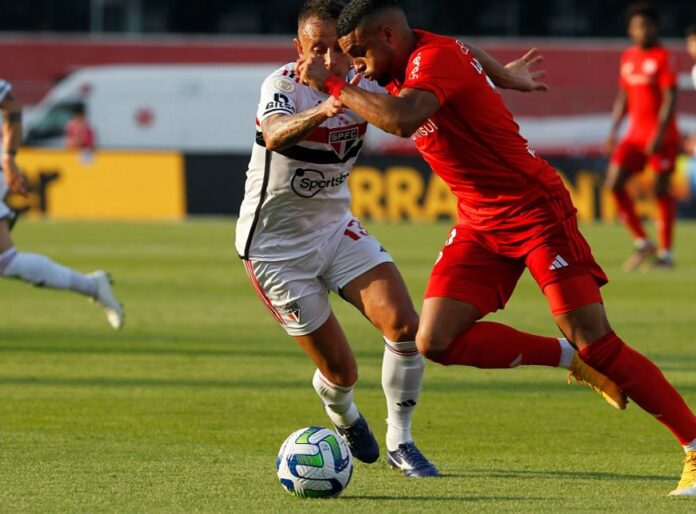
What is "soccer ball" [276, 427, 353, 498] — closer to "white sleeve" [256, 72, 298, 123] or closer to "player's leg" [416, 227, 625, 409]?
"player's leg" [416, 227, 625, 409]

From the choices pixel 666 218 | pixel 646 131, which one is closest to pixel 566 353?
pixel 666 218

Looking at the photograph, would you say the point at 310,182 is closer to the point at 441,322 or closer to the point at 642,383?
the point at 441,322

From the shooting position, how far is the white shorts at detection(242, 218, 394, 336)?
6.95 metres

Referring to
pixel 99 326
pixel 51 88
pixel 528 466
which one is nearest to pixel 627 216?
pixel 99 326

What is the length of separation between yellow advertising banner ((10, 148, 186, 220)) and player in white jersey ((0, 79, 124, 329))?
1469cm

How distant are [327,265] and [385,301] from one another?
14.9 inches

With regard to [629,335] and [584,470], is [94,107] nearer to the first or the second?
[629,335]

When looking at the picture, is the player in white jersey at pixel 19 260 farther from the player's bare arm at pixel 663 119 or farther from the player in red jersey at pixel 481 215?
the player's bare arm at pixel 663 119

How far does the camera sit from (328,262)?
701 centimetres

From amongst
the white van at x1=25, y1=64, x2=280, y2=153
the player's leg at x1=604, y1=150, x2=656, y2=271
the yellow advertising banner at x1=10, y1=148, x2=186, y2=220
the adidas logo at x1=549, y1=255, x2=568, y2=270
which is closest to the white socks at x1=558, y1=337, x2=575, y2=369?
the adidas logo at x1=549, y1=255, x2=568, y2=270

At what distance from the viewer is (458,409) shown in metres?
8.52

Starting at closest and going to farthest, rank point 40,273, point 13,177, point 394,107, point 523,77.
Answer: point 394,107 < point 523,77 < point 13,177 < point 40,273

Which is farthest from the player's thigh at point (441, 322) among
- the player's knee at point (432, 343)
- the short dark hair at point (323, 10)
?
the short dark hair at point (323, 10)

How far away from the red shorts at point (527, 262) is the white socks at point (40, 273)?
5.14m
